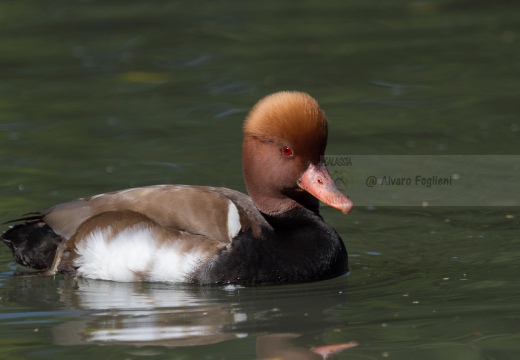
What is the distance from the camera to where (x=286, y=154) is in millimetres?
7008

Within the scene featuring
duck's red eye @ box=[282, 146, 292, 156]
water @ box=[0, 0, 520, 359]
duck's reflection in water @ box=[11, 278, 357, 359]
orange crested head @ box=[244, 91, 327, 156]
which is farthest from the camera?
duck's red eye @ box=[282, 146, 292, 156]

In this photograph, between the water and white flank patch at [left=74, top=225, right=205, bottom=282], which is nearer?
the water

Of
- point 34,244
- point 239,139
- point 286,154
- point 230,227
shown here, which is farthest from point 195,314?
point 239,139

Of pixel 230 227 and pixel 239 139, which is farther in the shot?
pixel 239 139

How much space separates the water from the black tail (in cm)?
14

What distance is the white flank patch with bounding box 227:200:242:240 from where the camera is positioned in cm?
689

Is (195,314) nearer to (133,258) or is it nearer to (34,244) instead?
(133,258)

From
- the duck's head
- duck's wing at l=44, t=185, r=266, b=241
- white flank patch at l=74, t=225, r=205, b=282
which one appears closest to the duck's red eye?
the duck's head

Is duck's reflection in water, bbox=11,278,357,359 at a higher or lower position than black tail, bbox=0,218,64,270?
lower

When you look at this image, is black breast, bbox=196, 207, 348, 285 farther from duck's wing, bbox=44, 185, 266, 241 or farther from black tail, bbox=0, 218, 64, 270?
black tail, bbox=0, 218, 64, 270

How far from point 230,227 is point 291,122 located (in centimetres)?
73

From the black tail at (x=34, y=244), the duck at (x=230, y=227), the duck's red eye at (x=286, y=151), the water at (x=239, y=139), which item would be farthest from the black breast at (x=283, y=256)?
the black tail at (x=34, y=244)

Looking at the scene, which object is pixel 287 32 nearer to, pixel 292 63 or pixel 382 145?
pixel 292 63

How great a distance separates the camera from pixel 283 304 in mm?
6555
